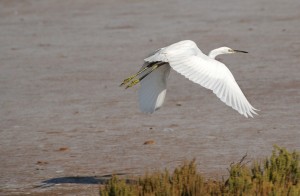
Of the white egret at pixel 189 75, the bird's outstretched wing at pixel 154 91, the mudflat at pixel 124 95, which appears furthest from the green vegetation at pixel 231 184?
the bird's outstretched wing at pixel 154 91

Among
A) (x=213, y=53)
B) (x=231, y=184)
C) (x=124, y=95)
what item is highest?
(x=213, y=53)

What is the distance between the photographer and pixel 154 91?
9508 mm

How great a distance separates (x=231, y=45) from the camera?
16734 mm

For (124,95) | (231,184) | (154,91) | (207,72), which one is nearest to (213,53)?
(154,91)

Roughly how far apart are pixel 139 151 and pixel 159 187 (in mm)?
3260

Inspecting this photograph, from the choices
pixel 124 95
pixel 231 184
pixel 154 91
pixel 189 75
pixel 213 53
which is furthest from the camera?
pixel 124 95

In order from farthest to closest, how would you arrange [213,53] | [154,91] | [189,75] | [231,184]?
1. [213,53]
2. [154,91]
3. [189,75]
4. [231,184]

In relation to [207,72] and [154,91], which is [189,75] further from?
[154,91]

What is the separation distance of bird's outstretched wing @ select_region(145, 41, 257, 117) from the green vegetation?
72 cm

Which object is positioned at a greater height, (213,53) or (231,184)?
(213,53)

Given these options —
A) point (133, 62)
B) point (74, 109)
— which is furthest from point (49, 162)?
point (133, 62)

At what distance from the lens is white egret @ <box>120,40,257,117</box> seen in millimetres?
8281

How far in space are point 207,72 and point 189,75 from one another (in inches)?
6.7

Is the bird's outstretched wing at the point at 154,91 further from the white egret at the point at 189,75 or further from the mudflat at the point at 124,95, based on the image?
the mudflat at the point at 124,95
